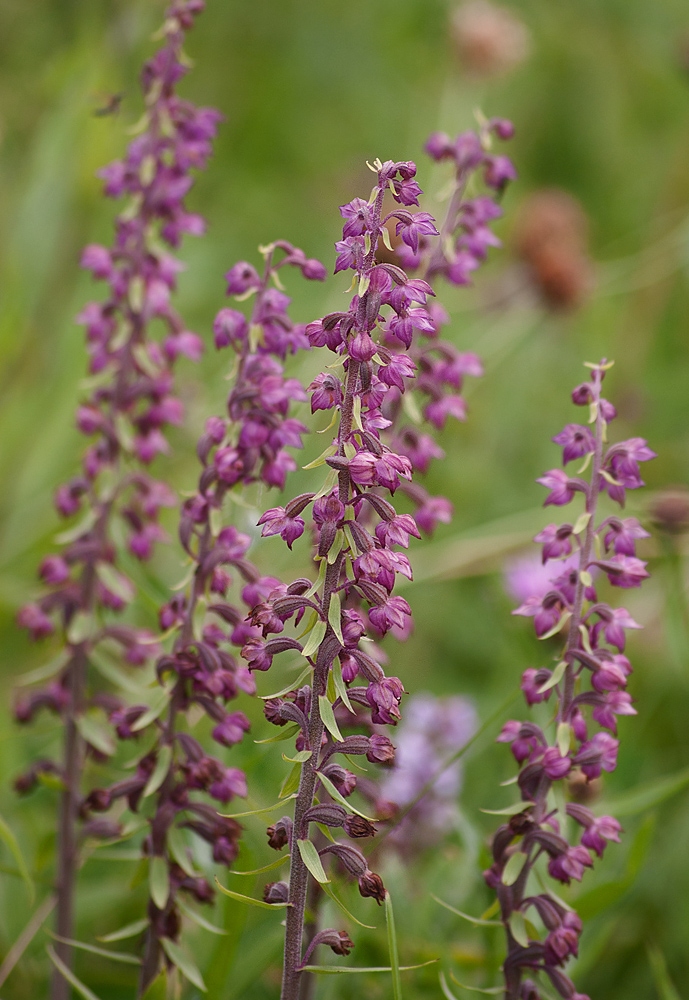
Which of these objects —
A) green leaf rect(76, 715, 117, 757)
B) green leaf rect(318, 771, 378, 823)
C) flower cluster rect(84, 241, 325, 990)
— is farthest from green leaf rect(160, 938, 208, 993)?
green leaf rect(318, 771, 378, 823)

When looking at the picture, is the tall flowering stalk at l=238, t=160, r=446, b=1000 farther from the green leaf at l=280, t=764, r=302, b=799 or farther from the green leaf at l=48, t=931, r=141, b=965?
the green leaf at l=48, t=931, r=141, b=965

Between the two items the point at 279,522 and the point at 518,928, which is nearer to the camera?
the point at 279,522

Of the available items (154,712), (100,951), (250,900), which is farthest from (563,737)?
(100,951)

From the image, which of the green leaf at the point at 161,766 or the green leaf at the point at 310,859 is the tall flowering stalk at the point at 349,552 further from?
the green leaf at the point at 161,766

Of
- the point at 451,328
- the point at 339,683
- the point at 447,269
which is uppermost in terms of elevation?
the point at 451,328

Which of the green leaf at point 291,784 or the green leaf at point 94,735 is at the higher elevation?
the green leaf at point 94,735

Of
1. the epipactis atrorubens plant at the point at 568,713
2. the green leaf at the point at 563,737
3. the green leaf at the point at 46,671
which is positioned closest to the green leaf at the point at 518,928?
the epipactis atrorubens plant at the point at 568,713

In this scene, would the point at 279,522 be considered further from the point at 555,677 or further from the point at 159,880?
the point at 159,880
